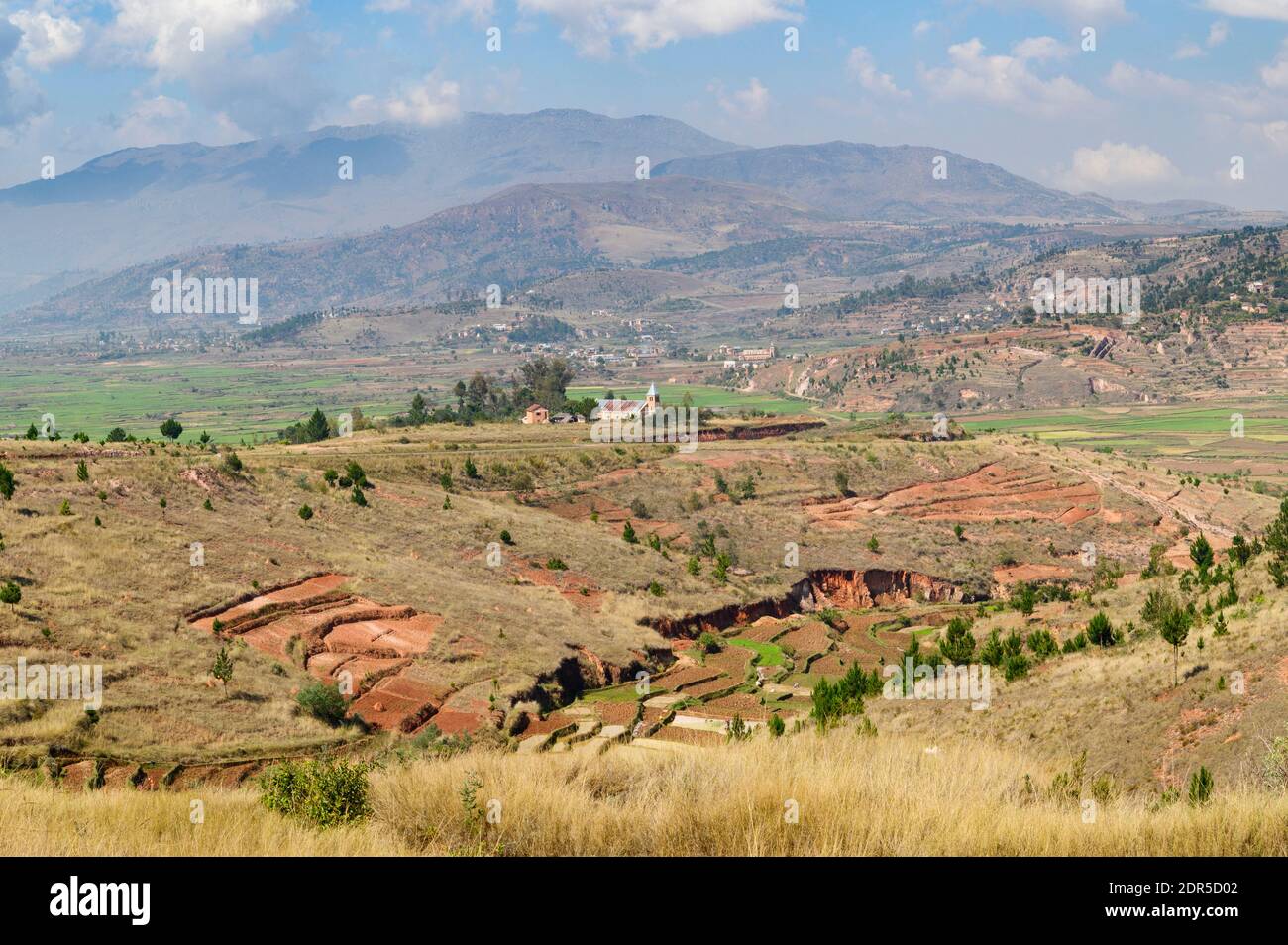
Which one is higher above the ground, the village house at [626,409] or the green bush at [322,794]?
the village house at [626,409]

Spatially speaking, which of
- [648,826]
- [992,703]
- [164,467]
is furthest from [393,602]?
[648,826]

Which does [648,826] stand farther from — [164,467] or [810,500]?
[810,500]

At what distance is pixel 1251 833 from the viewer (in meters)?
7.44

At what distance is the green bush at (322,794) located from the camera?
31.4 feet

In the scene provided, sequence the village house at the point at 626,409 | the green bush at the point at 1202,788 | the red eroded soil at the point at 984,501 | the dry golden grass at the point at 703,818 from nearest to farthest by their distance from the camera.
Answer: the dry golden grass at the point at 703,818, the green bush at the point at 1202,788, the red eroded soil at the point at 984,501, the village house at the point at 626,409

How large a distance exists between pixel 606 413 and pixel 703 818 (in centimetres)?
10603

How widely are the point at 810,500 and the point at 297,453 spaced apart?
3673cm

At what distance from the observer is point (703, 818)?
25.3 ft

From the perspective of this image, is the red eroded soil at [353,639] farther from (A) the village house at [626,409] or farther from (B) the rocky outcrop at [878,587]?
(A) the village house at [626,409]

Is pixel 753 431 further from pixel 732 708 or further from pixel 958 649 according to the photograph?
pixel 732 708

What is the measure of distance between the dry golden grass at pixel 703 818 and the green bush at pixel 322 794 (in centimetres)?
26
